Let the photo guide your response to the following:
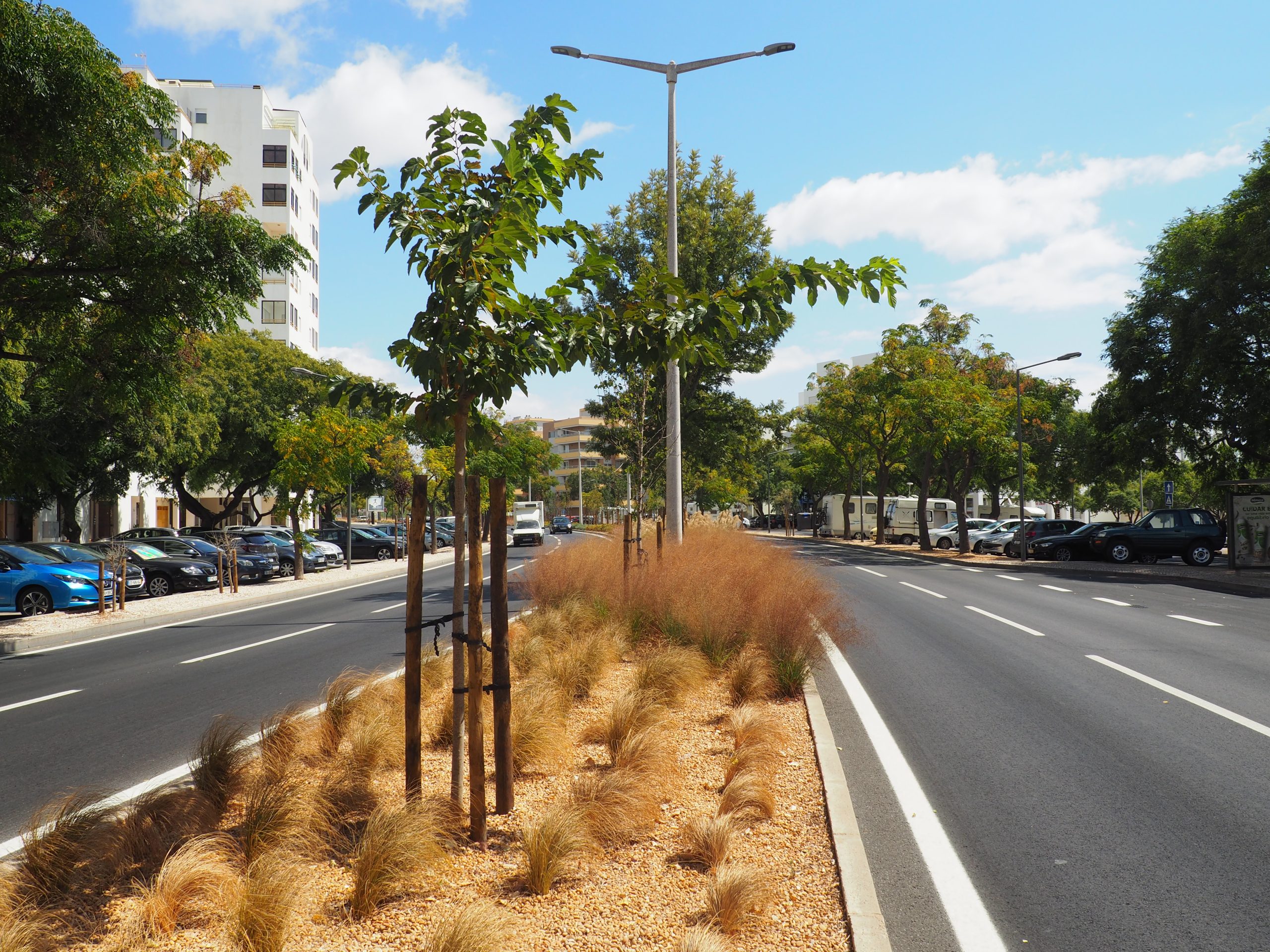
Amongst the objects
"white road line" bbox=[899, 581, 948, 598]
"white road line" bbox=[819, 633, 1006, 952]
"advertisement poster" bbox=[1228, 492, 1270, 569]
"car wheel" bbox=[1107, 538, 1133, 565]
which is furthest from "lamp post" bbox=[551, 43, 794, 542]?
"car wheel" bbox=[1107, 538, 1133, 565]

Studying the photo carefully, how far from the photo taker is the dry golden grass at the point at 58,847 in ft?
12.9

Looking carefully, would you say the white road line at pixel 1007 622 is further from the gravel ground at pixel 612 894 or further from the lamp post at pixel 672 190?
the gravel ground at pixel 612 894

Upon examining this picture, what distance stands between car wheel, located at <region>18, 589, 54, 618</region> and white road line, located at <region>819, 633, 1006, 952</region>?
17317 mm

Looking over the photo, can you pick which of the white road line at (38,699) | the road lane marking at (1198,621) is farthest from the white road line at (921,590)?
the white road line at (38,699)

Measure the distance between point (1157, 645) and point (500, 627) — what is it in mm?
10347

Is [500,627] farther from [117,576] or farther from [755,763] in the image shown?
[117,576]

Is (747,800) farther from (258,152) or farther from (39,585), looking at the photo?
(258,152)

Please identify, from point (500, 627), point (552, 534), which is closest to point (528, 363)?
point (500, 627)

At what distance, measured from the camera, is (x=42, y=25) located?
428 inches

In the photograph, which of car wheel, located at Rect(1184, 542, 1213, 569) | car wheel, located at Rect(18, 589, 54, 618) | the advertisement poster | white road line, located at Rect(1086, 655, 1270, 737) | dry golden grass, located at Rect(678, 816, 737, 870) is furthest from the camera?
car wheel, located at Rect(1184, 542, 1213, 569)

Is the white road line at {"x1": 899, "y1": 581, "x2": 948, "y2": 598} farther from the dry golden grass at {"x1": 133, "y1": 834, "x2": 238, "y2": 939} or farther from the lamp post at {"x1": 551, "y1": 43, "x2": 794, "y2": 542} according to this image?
the dry golden grass at {"x1": 133, "y1": 834, "x2": 238, "y2": 939}

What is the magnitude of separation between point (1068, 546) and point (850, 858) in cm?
3428

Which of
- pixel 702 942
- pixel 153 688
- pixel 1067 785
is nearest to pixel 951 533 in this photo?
pixel 153 688

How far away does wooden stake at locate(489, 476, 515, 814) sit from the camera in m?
4.74
